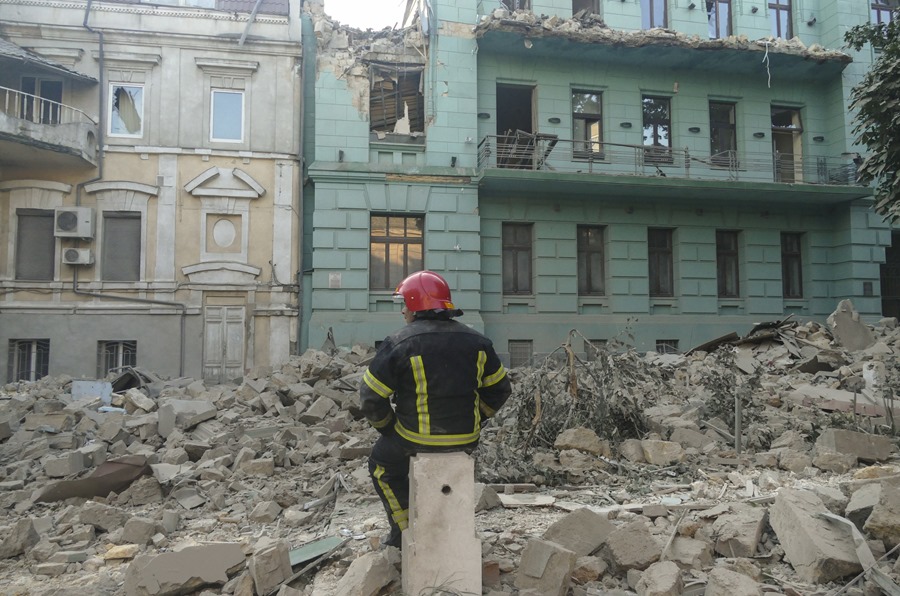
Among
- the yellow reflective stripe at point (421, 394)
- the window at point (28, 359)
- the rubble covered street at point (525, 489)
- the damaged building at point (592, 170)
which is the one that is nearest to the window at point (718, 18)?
the damaged building at point (592, 170)

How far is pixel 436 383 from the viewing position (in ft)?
10.8

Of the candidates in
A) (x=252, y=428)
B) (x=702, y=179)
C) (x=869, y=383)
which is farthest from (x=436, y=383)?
(x=702, y=179)

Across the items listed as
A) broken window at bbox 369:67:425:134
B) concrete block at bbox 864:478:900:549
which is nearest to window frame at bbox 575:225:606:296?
broken window at bbox 369:67:425:134

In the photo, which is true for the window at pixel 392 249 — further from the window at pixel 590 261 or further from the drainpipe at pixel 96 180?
the drainpipe at pixel 96 180

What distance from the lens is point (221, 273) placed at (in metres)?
14.4

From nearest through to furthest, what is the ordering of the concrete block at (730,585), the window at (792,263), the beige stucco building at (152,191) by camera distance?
1. the concrete block at (730,585)
2. the beige stucco building at (152,191)
3. the window at (792,263)

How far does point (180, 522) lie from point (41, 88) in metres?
13.3

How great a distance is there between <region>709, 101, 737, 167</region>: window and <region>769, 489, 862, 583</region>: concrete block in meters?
14.5

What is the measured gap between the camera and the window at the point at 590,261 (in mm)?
15664

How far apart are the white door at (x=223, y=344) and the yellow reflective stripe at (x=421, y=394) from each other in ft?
39.4

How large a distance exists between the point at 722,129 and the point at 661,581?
16.1m

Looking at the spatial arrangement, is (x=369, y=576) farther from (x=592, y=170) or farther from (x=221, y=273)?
(x=592, y=170)

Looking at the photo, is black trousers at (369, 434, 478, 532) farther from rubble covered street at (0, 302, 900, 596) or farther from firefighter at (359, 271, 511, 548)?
rubble covered street at (0, 302, 900, 596)

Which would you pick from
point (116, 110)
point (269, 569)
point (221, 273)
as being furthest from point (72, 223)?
point (269, 569)
